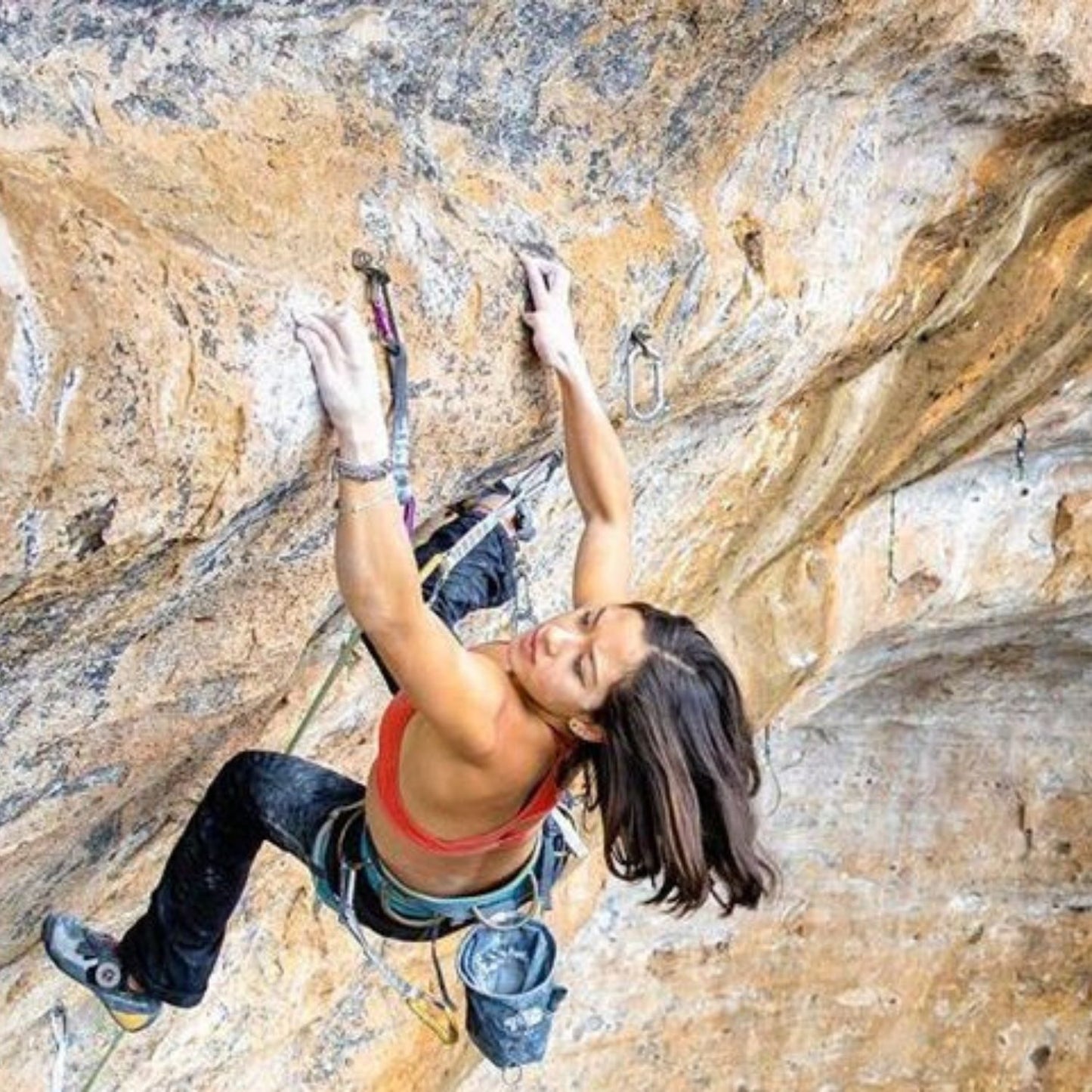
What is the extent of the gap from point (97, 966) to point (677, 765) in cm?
129

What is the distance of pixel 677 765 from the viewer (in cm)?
230

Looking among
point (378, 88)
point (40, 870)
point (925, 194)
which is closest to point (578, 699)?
point (378, 88)

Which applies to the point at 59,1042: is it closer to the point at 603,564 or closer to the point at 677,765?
the point at 603,564

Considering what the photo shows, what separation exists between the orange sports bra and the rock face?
362 millimetres

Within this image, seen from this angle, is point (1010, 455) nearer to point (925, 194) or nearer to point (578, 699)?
point (925, 194)

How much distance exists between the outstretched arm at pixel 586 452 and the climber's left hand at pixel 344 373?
0.50 m

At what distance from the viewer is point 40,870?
10.7 feet

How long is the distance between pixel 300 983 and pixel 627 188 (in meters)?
2.40

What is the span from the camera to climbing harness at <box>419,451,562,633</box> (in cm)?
290

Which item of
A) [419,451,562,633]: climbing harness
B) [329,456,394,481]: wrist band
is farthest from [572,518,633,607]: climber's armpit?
[329,456,394,481]: wrist band

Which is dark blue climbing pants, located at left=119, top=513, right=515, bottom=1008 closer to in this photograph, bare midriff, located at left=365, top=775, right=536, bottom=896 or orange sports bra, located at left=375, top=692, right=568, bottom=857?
bare midriff, located at left=365, top=775, right=536, bottom=896

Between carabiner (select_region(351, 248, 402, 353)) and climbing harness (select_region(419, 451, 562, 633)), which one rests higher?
carabiner (select_region(351, 248, 402, 353))

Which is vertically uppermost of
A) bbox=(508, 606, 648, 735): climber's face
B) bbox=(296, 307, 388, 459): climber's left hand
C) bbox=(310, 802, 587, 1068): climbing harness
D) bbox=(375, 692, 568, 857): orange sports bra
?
bbox=(296, 307, 388, 459): climber's left hand

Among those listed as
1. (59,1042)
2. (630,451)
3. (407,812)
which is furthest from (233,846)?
(630,451)
